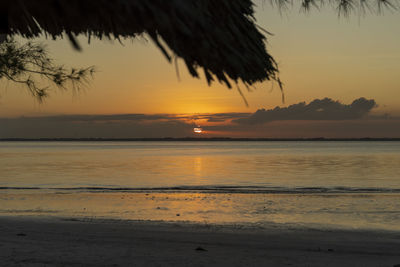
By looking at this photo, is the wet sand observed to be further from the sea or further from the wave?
the wave

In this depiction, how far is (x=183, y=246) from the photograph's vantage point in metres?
10.2

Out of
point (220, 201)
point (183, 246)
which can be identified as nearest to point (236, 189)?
point (220, 201)

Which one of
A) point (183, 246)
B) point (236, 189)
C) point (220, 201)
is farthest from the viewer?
point (236, 189)

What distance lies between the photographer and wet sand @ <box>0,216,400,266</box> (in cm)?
880

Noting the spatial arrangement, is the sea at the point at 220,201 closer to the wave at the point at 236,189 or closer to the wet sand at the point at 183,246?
the wave at the point at 236,189

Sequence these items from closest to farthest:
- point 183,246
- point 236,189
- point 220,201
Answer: point 183,246 → point 220,201 → point 236,189

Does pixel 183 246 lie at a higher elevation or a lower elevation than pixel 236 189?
higher

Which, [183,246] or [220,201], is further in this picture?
[220,201]

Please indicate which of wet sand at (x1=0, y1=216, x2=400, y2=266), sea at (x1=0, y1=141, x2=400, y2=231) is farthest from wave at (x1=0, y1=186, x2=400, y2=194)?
wet sand at (x1=0, y1=216, x2=400, y2=266)

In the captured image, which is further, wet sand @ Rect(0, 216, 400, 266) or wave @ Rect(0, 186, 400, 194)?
wave @ Rect(0, 186, 400, 194)

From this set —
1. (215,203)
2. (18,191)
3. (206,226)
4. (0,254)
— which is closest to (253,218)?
(206,226)

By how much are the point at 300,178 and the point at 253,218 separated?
21037 millimetres

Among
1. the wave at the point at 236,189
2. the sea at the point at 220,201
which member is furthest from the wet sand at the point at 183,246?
the wave at the point at 236,189

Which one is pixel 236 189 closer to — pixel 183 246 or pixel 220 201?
pixel 220 201
